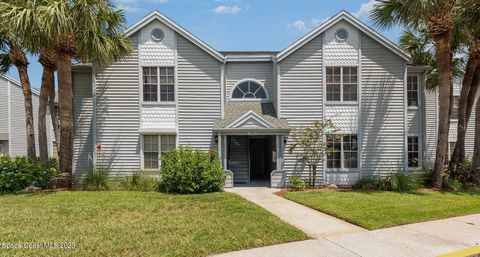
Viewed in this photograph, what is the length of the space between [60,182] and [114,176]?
2215 millimetres

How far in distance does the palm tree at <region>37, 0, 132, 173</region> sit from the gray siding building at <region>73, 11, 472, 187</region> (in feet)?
4.12

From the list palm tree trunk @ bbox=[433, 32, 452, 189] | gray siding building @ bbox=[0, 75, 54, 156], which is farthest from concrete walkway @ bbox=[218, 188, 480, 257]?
gray siding building @ bbox=[0, 75, 54, 156]

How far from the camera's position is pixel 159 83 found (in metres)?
15.6

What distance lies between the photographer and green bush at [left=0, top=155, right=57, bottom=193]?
1322 centimetres

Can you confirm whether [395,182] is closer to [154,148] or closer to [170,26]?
[154,148]

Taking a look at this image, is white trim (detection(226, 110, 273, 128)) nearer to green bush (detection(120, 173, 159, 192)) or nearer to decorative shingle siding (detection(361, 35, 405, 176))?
green bush (detection(120, 173, 159, 192))

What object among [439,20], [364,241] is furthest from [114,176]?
[439,20]

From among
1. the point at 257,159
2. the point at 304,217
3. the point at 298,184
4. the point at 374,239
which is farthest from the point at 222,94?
the point at 374,239

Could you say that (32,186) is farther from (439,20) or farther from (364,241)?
(439,20)

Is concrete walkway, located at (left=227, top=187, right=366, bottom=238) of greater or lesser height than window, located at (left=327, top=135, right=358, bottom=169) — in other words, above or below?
below

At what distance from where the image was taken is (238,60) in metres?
16.2

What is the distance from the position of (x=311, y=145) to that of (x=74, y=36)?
10.8 metres

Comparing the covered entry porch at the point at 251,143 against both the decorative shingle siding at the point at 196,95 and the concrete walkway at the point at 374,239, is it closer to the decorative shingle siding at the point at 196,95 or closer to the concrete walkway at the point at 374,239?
the decorative shingle siding at the point at 196,95

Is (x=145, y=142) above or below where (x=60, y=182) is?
above
